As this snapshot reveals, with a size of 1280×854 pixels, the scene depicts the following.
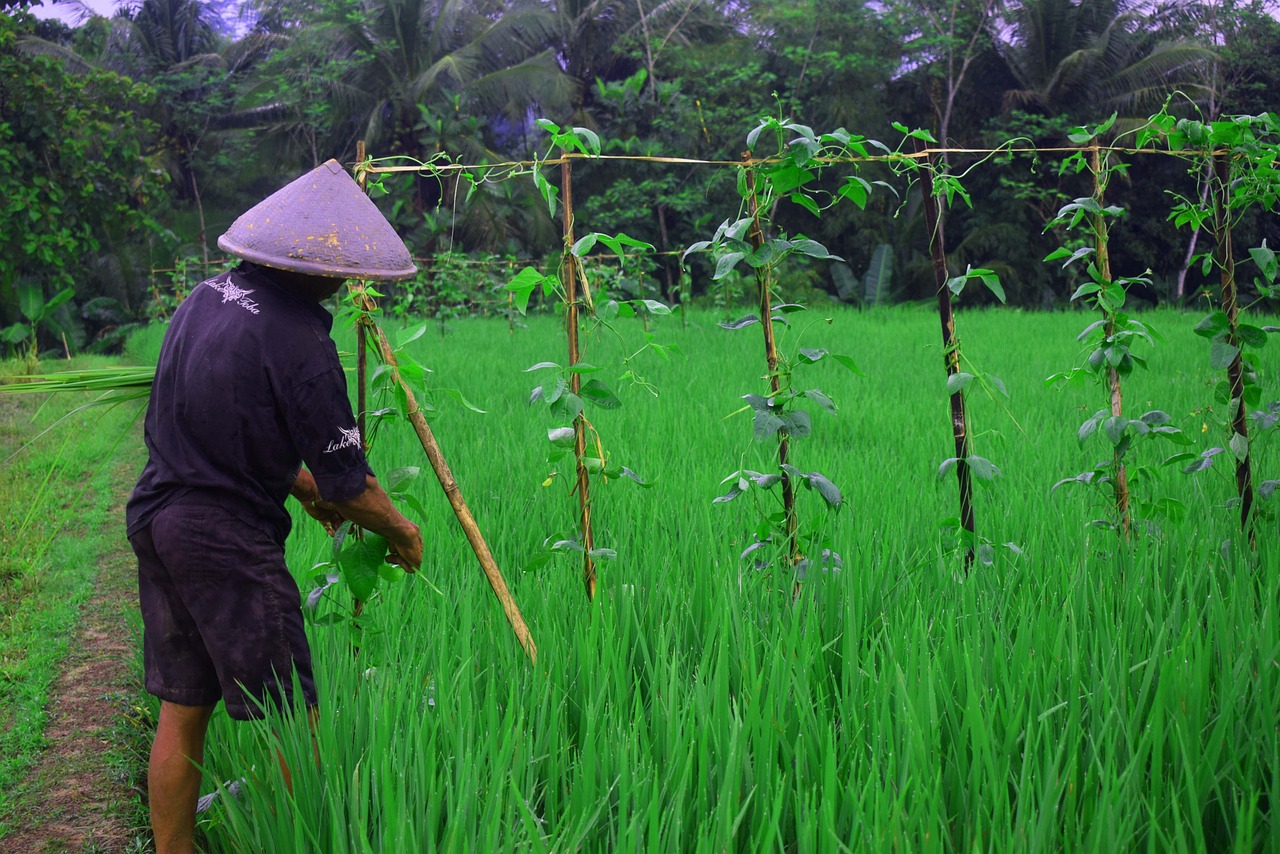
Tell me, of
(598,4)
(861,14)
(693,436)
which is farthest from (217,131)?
(693,436)

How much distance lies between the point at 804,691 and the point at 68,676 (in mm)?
2202

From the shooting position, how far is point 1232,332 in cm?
273

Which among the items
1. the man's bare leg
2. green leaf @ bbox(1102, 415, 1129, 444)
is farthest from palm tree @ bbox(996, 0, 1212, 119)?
the man's bare leg

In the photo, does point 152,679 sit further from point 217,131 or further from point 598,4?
point 217,131

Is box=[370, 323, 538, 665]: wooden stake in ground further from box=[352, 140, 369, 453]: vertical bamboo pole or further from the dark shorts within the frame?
the dark shorts

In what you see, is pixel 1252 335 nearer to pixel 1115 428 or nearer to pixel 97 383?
pixel 1115 428

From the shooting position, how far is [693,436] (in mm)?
4785

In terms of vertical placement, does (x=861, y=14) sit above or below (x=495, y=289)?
above

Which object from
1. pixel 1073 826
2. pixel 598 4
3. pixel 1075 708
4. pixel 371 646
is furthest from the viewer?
pixel 598 4

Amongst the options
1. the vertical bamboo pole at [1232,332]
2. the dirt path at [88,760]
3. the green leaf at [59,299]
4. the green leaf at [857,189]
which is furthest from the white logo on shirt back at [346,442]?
the green leaf at [59,299]

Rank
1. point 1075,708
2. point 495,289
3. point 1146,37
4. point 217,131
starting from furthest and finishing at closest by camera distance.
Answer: point 217,131 < point 1146,37 < point 495,289 < point 1075,708

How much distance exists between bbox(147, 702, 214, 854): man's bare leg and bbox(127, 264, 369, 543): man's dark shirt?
370 mm

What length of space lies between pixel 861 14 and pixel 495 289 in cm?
826

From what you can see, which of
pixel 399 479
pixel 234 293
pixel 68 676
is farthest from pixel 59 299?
pixel 234 293
